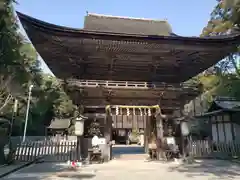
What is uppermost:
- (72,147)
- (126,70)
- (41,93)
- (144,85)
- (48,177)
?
(41,93)

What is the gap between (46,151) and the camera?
11.6 m

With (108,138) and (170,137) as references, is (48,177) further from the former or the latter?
(170,137)

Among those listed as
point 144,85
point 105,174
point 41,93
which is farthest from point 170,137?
point 41,93

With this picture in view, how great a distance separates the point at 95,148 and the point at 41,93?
1956cm

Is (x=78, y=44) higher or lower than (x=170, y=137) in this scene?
higher

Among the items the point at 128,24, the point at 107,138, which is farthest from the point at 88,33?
the point at 128,24

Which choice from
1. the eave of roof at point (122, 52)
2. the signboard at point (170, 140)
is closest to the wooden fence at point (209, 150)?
the signboard at point (170, 140)

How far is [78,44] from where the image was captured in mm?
8664

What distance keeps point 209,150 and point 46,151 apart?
8.74 meters

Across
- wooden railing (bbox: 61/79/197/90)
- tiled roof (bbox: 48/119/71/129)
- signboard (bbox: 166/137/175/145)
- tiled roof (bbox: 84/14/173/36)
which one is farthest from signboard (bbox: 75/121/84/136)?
tiled roof (bbox: 48/119/71/129)

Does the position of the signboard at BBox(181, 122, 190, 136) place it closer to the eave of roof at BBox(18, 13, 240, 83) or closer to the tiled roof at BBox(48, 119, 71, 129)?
the eave of roof at BBox(18, 13, 240, 83)

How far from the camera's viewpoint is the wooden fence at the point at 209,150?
1143 centimetres

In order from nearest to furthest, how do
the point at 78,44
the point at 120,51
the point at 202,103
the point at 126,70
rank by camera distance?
the point at 78,44
the point at 120,51
the point at 126,70
the point at 202,103

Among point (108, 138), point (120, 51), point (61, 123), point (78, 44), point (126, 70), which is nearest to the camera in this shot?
point (78, 44)
